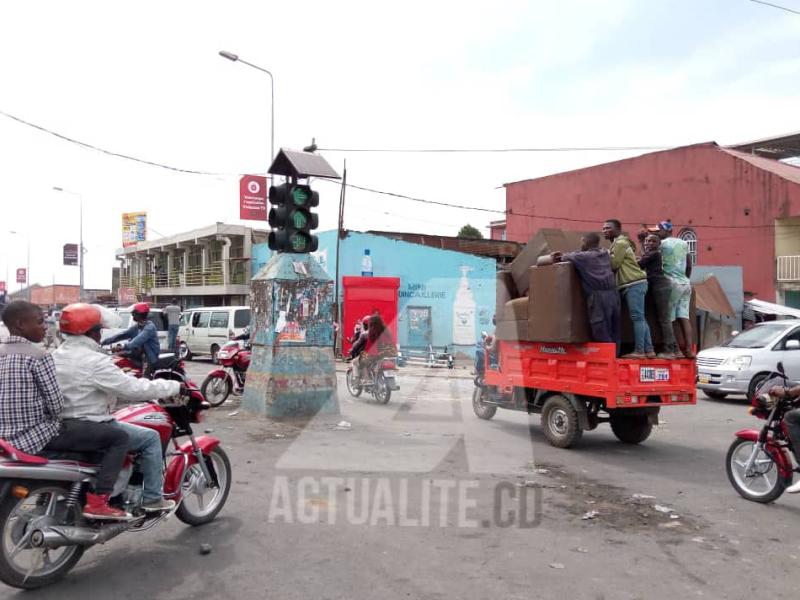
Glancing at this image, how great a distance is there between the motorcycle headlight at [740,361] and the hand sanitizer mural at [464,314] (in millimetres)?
11912

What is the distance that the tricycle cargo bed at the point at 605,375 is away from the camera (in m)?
7.73

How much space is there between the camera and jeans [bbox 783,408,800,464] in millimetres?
5641

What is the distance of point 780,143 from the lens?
3366 centimetres

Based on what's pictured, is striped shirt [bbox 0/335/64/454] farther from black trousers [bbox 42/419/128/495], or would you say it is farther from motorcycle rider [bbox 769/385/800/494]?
motorcycle rider [bbox 769/385/800/494]

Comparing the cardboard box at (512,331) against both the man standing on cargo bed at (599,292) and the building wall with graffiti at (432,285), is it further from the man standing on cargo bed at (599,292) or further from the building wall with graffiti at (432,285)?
the building wall with graffiti at (432,285)

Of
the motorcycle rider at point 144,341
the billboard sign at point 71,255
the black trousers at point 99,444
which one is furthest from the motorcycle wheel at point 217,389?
the billboard sign at point 71,255

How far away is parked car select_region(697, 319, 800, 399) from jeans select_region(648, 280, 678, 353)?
600 cm

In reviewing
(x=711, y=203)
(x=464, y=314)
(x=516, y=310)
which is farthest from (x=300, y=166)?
(x=711, y=203)

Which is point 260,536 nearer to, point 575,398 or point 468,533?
point 468,533

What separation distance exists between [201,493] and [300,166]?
5.54 meters

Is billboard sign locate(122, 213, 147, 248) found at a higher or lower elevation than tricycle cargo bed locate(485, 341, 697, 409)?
higher

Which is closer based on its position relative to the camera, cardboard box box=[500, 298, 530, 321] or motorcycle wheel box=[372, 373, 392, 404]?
cardboard box box=[500, 298, 530, 321]

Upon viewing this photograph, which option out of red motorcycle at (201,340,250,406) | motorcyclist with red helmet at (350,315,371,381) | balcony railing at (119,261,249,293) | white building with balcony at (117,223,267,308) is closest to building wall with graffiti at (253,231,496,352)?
white building with balcony at (117,223,267,308)

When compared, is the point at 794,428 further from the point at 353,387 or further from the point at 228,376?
the point at 228,376
